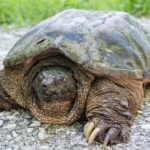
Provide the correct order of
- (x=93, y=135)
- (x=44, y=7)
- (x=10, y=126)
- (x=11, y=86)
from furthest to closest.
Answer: (x=44, y=7)
(x=11, y=86)
(x=10, y=126)
(x=93, y=135)

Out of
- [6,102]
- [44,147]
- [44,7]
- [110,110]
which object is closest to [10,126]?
[6,102]

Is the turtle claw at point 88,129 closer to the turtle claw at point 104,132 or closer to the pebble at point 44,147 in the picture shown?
the turtle claw at point 104,132

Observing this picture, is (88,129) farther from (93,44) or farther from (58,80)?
(93,44)

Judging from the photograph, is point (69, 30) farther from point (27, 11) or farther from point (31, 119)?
point (27, 11)

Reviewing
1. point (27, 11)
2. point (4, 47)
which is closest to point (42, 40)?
point (4, 47)

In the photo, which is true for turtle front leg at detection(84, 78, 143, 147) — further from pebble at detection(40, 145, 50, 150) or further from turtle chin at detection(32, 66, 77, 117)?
pebble at detection(40, 145, 50, 150)


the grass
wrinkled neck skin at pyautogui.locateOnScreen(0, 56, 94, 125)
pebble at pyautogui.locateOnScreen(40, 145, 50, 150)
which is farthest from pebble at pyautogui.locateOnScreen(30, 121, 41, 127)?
the grass

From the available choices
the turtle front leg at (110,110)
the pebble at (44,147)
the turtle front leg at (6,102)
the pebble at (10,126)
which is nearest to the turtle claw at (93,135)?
the turtle front leg at (110,110)
